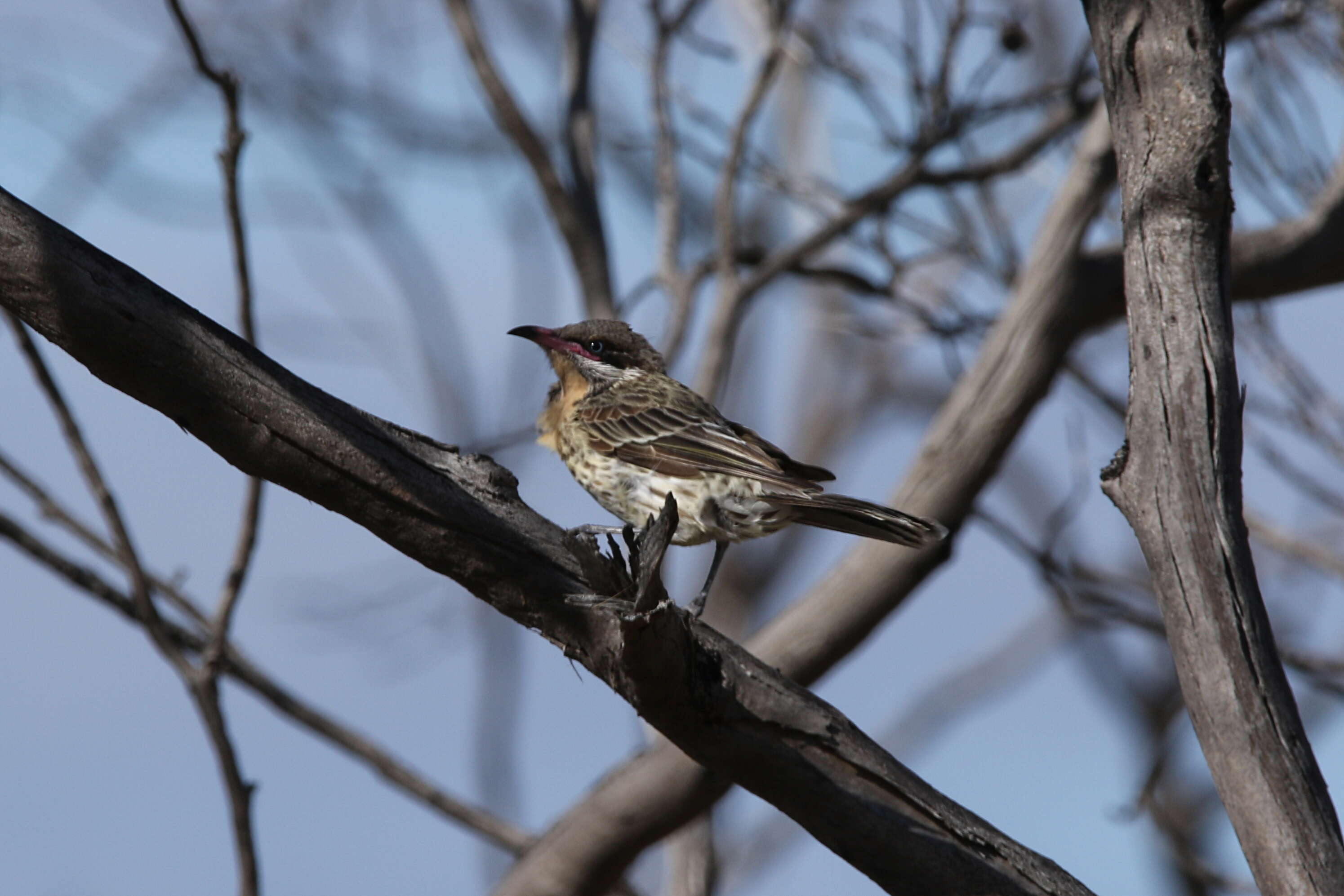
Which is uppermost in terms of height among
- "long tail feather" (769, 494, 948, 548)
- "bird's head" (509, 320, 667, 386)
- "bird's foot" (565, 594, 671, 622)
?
"bird's head" (509, 320, 667, 386)

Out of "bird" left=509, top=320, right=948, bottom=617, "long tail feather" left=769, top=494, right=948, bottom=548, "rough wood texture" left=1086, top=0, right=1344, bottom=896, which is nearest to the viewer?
"rough wood texture" left=1086, top=0, right=1344, bottom=896

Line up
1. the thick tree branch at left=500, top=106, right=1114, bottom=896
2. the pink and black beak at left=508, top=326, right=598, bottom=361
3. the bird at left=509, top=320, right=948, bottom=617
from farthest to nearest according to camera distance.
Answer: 1. the pink and black beak at left=508, top=326, right=598, bottom=361
2. the thick tree branch at left=500, top=106, right=1114, bottom=896
3. the bird at left=509, top=320, right=948, bottom=617

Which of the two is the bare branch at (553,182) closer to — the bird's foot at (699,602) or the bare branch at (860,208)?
the bare branch at (860,208)

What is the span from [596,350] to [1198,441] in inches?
125

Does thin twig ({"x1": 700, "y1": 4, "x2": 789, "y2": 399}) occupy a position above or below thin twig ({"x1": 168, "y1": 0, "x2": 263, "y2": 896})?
above

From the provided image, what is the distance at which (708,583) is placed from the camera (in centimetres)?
464

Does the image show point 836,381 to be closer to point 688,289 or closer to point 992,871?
point 688,289

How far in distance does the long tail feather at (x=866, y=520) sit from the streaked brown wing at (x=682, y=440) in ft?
0.32

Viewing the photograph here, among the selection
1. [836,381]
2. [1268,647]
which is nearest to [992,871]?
[1268,647]

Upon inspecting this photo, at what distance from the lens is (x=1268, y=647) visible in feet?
11.0

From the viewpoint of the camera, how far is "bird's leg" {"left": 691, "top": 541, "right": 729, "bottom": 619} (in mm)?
4535

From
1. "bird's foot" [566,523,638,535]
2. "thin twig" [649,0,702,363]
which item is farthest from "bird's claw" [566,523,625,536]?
"thin twig" [649,0,702,363]

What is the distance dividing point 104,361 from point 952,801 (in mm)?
2408

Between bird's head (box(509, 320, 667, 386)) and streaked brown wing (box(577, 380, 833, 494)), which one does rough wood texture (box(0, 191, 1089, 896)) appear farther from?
bird's head (box(509, 320, 667, 386))
